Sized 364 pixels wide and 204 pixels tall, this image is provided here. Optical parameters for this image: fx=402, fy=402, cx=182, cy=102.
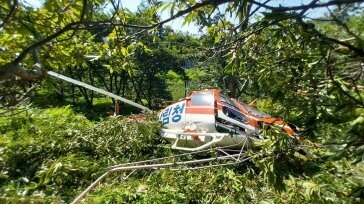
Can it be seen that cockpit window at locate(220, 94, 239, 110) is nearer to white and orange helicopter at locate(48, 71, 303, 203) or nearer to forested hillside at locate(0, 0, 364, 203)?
white and orange helicopter at locate(48, 71, 303, 203)

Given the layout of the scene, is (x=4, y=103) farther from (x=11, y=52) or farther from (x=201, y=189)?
(x=201, y=189)

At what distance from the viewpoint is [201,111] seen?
362 inches

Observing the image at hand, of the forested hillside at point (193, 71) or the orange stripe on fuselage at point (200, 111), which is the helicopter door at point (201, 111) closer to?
the orange stripe on fuselage at point (200, 111)

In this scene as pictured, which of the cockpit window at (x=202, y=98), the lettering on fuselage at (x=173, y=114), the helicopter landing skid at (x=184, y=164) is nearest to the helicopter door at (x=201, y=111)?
the cockpit window at (x=202, y=98)

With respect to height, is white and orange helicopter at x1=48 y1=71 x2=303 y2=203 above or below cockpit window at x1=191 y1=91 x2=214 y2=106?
below

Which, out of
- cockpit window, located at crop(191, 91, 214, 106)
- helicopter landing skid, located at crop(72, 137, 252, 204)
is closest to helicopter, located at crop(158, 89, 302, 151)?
cockpit window, located at crop(191, 91, 214, 106)

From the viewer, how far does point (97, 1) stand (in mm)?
2324

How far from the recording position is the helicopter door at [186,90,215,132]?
8961mm

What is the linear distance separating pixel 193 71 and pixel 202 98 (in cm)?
419

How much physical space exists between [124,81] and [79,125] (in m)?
16.9

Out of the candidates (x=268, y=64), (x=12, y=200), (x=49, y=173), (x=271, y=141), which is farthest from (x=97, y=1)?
(x=49, y=173)

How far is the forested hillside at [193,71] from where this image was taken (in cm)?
158

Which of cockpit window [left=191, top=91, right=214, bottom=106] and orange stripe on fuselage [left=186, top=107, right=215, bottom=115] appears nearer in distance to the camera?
orange stripe on fuselage [left=186, top=107, right=215, bottom=115]

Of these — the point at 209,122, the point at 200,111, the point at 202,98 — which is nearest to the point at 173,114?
the point at 202,98
